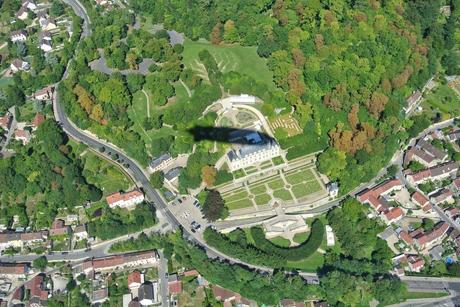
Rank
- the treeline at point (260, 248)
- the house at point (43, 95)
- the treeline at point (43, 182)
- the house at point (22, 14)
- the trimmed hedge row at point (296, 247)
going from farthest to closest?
the house at point (22, 14) → the house at point (43, 95) → the treeline at point (43, 182) → the trimmed hedge row at point (296, 247) → the treeline at point (260, 248)

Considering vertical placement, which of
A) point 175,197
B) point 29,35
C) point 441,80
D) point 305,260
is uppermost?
point 29,35

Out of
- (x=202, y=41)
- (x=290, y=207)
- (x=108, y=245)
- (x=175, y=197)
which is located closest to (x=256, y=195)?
(x=290, y=207)

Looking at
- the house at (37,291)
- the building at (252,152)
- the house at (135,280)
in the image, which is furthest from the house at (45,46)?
the house at (135,280)

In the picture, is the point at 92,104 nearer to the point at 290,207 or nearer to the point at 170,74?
the point at 170,74

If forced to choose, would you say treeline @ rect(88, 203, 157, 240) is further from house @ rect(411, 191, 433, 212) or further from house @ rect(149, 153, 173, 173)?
house @ rect(411, 191, 433, 212)

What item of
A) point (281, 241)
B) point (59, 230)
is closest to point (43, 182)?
point (59, 230)

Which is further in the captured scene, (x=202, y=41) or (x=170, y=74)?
(x=202, y=41)

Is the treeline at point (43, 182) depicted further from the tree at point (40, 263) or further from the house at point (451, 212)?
the house at point (451, 212)
